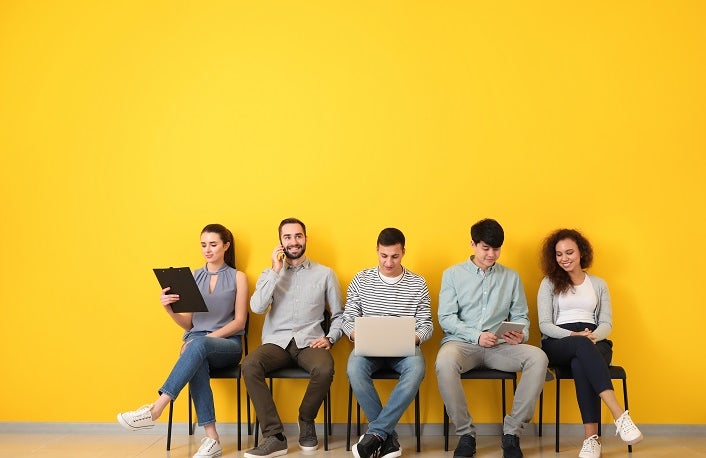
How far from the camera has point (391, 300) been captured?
14.1 ft

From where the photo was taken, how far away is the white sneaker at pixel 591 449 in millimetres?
3904

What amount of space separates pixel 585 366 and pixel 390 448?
→ 114cm

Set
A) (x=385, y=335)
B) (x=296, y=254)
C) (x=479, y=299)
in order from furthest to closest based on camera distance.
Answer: (x=296, y=254), (x=479, y=299), (x=385, y=335)

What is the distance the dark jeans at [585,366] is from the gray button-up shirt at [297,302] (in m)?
1.28

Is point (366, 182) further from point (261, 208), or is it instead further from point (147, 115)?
point (147, 115)

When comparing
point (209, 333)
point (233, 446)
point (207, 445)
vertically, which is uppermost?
point (209, 333)

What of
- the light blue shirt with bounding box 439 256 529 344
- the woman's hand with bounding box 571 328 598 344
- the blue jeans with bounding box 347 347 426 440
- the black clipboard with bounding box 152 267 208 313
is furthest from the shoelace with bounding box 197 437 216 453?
the woman's hand with bounding box 571 328 598 344

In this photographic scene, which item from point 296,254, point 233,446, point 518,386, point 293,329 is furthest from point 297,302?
point 518,386

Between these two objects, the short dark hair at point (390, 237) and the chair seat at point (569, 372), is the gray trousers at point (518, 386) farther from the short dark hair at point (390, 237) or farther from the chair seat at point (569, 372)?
the short dark hair at point (390, 237)

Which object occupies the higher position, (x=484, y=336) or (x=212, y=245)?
(x=212, y=245)

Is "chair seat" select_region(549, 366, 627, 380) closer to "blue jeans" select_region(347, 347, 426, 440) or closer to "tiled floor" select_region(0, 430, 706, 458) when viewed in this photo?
"tiled floor" select_region(0, 430, 706, 458)

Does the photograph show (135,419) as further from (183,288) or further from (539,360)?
(539,360)

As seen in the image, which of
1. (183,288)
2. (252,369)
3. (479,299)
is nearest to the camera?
(252,369)

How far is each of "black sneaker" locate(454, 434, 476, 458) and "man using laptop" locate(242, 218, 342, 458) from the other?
2.60 ft
